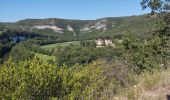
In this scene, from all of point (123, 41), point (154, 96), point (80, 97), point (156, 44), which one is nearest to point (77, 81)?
point (80, 97)

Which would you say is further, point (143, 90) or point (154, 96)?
point (143, 90)

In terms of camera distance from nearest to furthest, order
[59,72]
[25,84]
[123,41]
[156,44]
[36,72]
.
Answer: [25,84]
[36,72]
[59,72]
[156,44]
[123,41]

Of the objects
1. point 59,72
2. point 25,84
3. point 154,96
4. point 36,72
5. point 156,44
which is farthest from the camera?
point 156,44

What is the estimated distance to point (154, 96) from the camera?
5.48 metres

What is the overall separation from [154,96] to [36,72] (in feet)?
11.3

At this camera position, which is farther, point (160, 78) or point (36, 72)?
point (36, 72)

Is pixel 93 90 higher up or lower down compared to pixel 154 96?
lower down

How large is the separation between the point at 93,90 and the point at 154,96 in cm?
278

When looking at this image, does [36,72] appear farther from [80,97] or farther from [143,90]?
[143,90]

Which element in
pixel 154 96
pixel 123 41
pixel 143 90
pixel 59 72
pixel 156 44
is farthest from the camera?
pixel 123 41

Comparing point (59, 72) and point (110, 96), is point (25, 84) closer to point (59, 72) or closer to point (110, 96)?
point (59, 72)

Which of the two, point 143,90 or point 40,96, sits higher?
point 143,90

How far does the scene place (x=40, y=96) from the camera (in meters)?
7.62

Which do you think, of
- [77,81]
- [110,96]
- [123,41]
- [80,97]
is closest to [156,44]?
[123,41]
